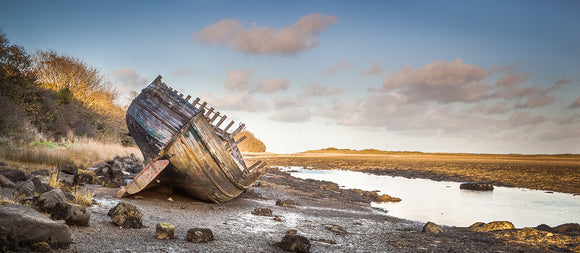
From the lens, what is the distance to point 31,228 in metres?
3.97

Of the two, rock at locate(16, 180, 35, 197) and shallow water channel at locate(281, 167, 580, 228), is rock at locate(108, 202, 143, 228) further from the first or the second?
shallow water channel at locate(281, 167, 580, 228)

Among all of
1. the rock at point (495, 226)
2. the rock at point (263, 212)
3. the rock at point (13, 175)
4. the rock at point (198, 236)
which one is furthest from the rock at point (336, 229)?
the rock at point (13, 175)


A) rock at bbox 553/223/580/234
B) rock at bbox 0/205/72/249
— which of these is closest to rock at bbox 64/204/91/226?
rock at bbox 0/205/72/249

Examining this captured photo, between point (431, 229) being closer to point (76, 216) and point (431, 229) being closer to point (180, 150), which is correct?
point (180, 150)

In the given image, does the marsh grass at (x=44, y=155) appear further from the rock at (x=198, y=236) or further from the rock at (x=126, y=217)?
the rock at (x=198, y=236)

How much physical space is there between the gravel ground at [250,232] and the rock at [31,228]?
0.61 feet

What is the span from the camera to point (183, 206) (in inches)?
349

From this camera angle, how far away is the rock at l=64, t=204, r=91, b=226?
5.16m

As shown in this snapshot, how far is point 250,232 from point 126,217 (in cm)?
212

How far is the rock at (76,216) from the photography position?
5160mm

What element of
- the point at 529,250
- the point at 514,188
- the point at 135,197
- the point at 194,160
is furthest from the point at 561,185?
the point at 135,197

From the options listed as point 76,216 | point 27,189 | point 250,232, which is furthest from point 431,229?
point 27,189

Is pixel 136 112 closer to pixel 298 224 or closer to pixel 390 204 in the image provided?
pixel 298 224

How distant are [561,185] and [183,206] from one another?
21.5 meters
